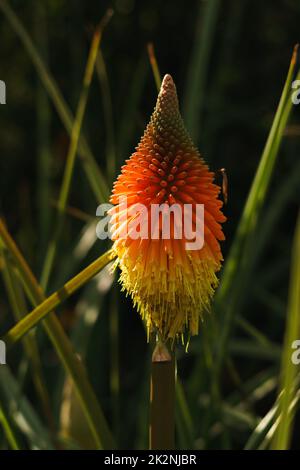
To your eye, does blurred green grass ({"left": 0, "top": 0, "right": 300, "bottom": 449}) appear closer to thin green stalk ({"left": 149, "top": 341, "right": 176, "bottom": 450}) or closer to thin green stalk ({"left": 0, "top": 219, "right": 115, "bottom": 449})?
thin green stalk ({"left": 0, "top": 219, "right": 115, "bottom": 449})

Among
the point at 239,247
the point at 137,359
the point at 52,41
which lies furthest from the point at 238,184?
the point at 239,247

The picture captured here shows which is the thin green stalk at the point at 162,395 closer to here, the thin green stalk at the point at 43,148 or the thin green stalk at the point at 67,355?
the thin green stalk at the point at 67,355

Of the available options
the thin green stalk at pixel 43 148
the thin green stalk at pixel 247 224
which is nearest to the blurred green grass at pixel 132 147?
the thin green stalk at pixel 43 148

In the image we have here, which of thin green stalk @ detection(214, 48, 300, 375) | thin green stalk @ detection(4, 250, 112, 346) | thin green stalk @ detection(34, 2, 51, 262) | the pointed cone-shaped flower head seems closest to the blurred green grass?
thin green stalk @ detection(34, 2, 51, 262)

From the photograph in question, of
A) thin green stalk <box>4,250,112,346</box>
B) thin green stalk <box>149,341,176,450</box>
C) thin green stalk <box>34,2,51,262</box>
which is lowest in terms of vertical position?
thin green stalk <box>149,341,176,450</box>

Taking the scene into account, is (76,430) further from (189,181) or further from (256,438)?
(189,181)

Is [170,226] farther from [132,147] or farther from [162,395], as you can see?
[132,147]

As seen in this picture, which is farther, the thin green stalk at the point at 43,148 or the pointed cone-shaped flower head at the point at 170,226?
the thin green stalk at the point at 43,148
